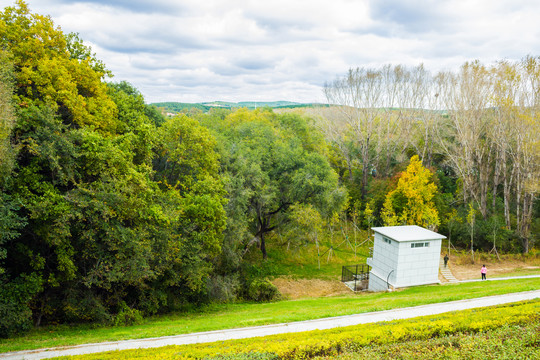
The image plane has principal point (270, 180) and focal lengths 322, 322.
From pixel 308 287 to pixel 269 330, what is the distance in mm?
12452

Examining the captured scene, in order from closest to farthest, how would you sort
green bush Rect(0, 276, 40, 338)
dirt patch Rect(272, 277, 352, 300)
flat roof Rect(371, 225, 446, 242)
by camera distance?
1. green bush Rect(0, 276, 40, 338)
2. flat roof Rect(371, 225, 446, 242)
3. dirt patch Rect(272, 277, 352, 300)

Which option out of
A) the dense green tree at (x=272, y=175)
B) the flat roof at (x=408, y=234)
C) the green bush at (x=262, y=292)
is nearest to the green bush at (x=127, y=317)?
the green bush at (x=262, y=292)

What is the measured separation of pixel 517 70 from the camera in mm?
28859

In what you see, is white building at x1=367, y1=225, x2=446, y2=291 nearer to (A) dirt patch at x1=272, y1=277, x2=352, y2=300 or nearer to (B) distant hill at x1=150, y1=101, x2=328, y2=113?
(A) dirt patch at x1=272, y1=277, x2=352, y2=300

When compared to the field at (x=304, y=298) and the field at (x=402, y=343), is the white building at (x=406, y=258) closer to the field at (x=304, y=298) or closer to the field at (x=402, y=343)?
the field at (x=304, y=298)

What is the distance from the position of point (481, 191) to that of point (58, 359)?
37.9 meters

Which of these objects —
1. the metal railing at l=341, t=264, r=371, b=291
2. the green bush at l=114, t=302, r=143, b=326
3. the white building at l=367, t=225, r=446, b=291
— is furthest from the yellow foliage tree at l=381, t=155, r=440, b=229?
the green bush at l=114, t=302, r=143, b=326

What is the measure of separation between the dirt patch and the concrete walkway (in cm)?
913

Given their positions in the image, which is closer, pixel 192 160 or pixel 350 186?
pixel 192 160

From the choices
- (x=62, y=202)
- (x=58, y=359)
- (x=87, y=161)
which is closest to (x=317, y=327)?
(x=58, y=359)

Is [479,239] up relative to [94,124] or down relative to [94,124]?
down

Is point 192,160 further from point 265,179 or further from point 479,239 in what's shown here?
point 479,239

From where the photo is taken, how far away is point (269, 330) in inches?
442

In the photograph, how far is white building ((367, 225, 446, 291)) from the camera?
21127 millimetres
